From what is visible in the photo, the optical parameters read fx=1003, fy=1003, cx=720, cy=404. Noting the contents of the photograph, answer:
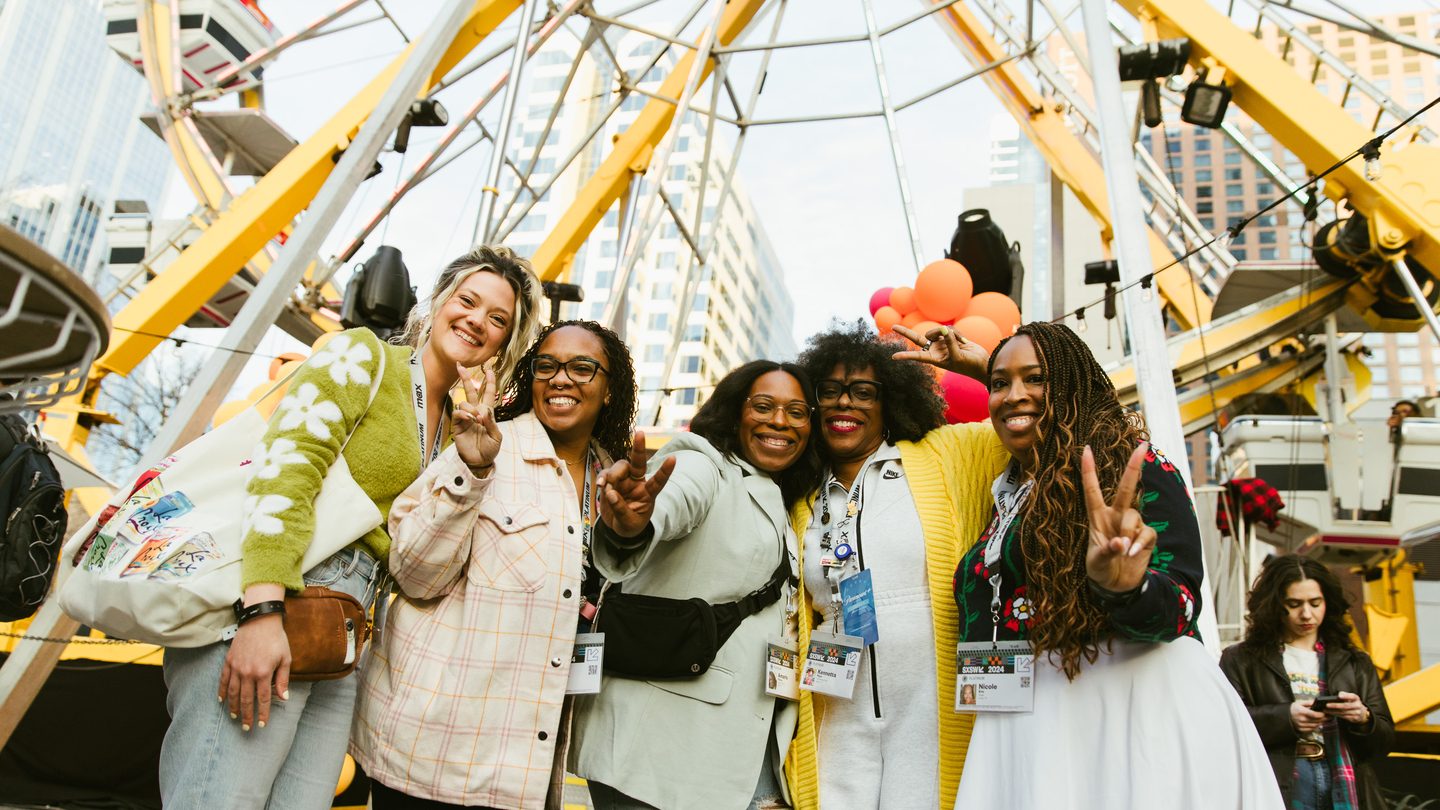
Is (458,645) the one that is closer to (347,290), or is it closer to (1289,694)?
(1289,694)

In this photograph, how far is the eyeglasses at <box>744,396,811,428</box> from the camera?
2.87m

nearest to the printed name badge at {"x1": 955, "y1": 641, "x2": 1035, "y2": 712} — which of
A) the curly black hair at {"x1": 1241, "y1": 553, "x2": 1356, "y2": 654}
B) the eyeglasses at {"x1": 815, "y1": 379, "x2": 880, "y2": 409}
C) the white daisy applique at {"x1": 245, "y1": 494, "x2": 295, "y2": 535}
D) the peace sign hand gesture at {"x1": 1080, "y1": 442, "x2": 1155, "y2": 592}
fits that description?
the peace sign hand gesture at {"x1": 1080, "y1": 442, "x2": 1155, "y2": 592}

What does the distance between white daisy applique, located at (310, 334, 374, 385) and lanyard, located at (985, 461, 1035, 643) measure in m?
1.50

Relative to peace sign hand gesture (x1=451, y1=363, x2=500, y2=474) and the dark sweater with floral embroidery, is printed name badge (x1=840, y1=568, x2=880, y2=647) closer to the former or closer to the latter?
the dark sweater with floral embroidery

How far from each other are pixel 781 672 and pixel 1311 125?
282 inches

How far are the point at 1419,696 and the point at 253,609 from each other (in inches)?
272

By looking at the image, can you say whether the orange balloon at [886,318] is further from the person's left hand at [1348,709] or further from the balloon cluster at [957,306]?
the person's left hand at [1348,709]

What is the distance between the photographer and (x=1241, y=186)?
7250 centimetres

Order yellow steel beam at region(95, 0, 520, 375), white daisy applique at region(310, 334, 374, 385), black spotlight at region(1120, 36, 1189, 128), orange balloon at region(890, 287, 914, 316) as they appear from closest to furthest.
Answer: white daisy applique at region(310, 334, 374, 385), black spotlight at region(1120, 36, 1189, 128), orange balloon at region(890, 287, 914, 316), yellow steel beam at region(95, 0, 520, 375)

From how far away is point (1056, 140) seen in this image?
12031mm

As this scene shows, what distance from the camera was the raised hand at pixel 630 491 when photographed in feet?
7.43

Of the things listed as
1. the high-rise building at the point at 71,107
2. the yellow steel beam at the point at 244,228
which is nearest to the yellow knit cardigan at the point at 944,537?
the yellow steel beam at the point at 244,228

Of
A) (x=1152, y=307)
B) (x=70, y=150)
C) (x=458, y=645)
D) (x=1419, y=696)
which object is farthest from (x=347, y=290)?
(x=70, y=150)

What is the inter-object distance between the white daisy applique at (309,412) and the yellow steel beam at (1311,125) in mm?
7309
